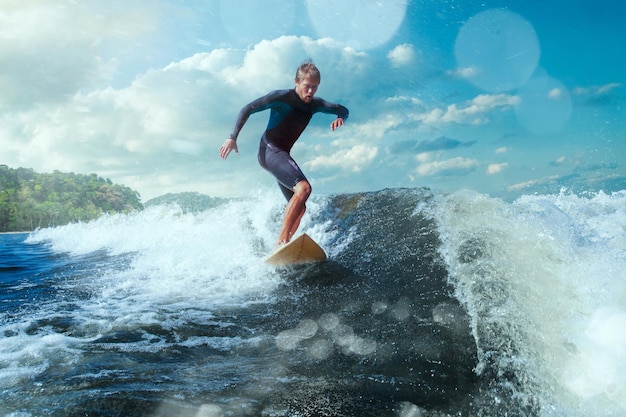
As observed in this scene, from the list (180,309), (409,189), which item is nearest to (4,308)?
(180,309)

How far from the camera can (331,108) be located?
21.2ft

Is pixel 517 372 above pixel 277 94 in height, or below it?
below

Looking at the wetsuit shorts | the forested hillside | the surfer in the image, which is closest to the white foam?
the surfer

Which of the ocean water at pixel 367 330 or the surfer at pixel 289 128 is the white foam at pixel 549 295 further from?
the surfer at pixel 289 128

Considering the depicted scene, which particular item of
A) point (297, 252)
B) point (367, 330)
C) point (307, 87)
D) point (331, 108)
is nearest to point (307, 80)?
point (307, 87)

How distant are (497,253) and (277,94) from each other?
387cm

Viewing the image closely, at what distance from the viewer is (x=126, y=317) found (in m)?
3.93

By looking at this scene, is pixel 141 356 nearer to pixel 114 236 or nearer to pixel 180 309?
pixel 180 309

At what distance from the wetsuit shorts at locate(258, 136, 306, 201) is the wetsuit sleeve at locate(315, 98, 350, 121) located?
0.97 meters

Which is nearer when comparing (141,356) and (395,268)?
(141,356)

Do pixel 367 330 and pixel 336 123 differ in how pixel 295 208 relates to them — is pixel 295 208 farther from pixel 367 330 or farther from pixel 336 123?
pixel 367 330

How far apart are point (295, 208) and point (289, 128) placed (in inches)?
55.4

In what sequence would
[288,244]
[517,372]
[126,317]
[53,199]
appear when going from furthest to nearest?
[53,199] < [288,244] < [126,317] < [517,372]

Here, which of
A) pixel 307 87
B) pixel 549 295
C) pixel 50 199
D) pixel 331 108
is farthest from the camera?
pixel 50 199
